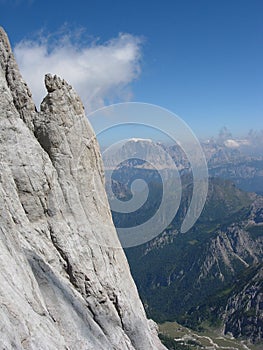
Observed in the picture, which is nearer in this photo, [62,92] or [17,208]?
[17,208]

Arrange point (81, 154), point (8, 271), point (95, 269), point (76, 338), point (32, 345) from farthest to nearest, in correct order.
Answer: point (81, 154), point (95, 269), point (76, 338), point (8, 271), point (32, 345)

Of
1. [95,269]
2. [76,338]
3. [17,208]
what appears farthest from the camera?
[95,269]

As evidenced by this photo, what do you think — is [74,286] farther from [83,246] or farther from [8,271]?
[8,271]

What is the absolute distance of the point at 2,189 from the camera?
84.6 ft

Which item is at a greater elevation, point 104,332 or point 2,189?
point 2,189

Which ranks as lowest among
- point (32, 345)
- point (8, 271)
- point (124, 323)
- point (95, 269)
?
point (124, 323)

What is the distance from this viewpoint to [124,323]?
3180cm

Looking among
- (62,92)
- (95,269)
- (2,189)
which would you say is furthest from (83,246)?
(62,92)

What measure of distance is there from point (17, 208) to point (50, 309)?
750 centimetres

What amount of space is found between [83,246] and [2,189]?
891 centimetres

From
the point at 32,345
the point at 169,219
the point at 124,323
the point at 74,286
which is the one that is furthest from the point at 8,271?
the point at 169,219

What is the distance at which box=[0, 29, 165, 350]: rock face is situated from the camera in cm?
2269

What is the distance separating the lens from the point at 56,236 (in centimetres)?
2984

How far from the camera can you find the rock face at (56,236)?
22.7 m
